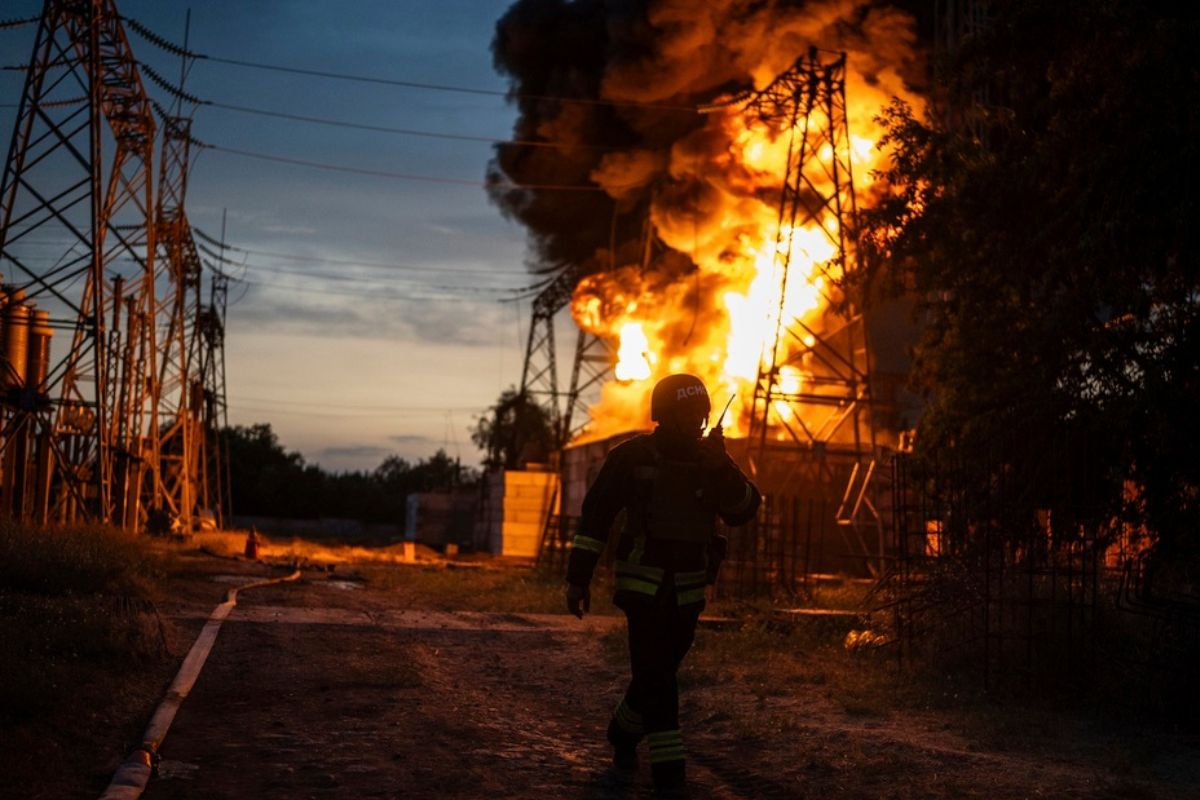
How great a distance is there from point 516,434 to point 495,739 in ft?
117

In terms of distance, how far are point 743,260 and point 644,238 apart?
5.53 metres

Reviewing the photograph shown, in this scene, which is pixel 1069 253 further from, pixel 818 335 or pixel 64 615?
pixel 818 335

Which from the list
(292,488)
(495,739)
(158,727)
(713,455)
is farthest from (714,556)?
(292,488)

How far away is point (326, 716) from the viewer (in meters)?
7.55

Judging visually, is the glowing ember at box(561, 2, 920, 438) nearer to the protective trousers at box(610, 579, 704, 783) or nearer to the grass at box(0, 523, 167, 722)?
the grass at box(0, 523, 167, 722)

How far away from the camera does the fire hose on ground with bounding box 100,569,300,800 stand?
529cm

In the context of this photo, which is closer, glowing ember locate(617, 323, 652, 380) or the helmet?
the helmet

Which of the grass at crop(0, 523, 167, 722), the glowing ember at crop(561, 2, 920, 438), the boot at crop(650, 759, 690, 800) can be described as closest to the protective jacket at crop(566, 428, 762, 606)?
the boot at crop(650, 759, 690, 800)

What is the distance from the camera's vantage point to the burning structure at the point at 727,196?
83.1 feet

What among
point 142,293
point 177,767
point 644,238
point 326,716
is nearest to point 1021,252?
point 326,716

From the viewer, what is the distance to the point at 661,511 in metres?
6.53

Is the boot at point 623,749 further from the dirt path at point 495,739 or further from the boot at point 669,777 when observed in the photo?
the boot at point 669,777

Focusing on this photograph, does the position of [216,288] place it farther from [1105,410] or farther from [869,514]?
[1105,410]

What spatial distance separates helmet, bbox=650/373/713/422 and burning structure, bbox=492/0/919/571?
16.3m
